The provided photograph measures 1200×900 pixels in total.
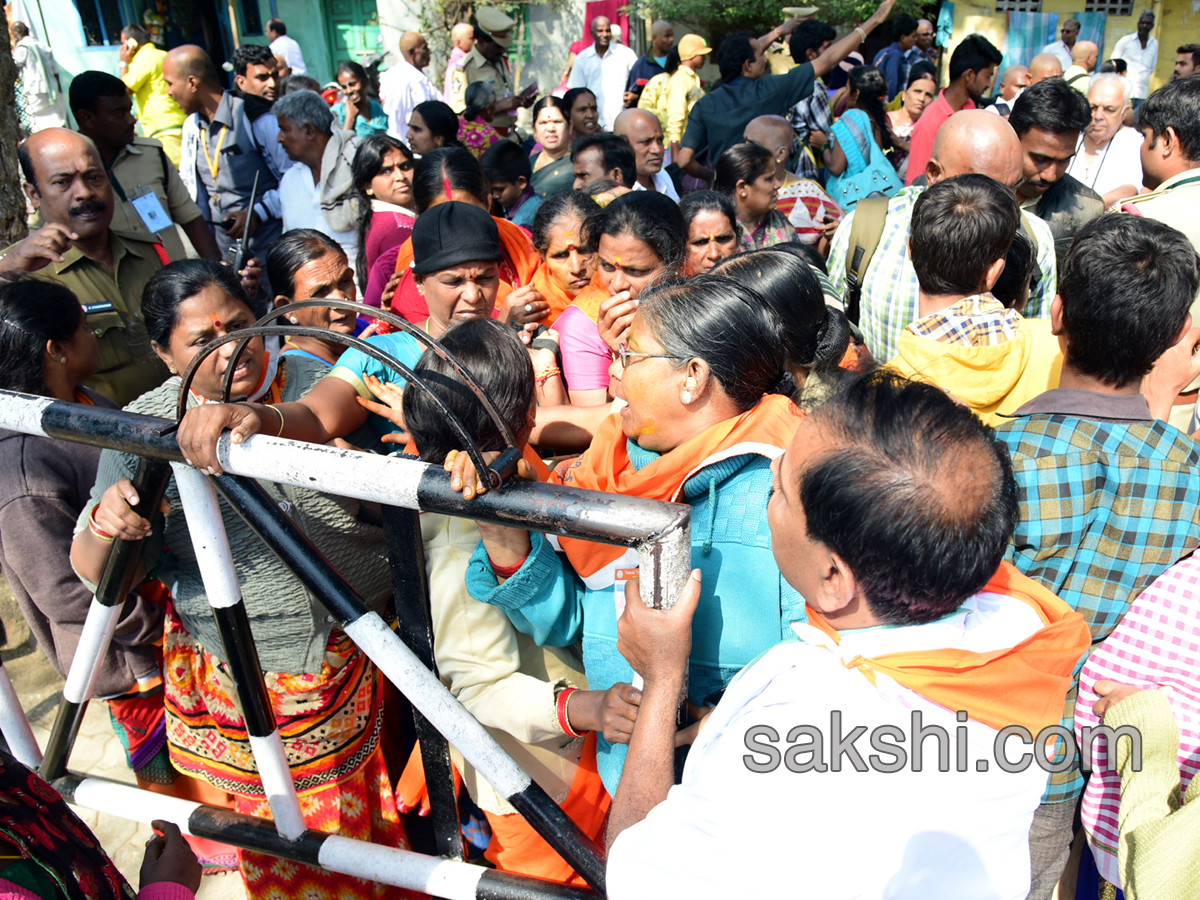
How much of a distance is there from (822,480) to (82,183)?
346 cm

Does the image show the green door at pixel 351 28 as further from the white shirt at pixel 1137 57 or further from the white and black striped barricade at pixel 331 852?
the white and black striped barricade at pixel 331 852

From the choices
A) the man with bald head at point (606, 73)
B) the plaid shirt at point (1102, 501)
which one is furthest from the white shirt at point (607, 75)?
the plaid shirt at point (1102, 501)

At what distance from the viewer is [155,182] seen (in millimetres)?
4539

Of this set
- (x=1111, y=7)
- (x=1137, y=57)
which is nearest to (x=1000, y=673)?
(x=1137, y=57)

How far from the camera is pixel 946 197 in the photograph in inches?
99.0

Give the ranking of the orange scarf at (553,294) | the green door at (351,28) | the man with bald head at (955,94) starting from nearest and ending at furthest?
the orange scarf at (553,294), the man with bald head at (955,94), the green door at (351,28)

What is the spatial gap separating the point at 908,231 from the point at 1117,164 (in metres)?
3.31

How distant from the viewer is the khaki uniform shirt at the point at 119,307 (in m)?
3.08

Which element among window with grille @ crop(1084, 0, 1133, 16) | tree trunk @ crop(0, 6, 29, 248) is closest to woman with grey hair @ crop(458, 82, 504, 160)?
tree trunk @ crop(0, 6, 29, 248)

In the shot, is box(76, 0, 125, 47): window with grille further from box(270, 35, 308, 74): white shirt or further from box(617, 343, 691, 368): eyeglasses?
box(617, 343, 691, 368): eyeglasses

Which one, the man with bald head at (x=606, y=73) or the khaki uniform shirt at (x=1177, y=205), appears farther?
the man with bald head at (x=606, y=73)

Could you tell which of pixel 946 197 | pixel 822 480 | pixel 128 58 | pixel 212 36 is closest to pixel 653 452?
pixel 822 480

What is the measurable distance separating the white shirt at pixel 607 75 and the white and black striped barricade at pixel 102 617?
9129mm

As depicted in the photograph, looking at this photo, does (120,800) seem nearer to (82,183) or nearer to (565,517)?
(565,517)
